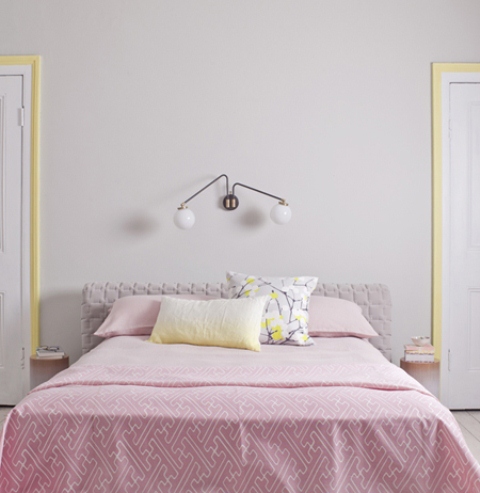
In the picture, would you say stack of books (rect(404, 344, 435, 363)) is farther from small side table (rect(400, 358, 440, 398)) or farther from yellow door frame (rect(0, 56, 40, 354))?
yellow door frame (rect(0, 56, 40, 354))

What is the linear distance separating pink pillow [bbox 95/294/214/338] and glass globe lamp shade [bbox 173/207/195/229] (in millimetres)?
419

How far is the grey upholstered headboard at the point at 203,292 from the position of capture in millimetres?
3725

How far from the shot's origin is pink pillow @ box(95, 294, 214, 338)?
3383mm

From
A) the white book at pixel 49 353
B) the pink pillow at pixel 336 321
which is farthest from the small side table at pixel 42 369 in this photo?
the pink pillow at pixel 336 321

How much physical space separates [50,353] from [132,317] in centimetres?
52

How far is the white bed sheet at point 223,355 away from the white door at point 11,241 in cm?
95

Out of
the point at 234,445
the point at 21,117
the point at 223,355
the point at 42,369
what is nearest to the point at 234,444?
the point at 234,445

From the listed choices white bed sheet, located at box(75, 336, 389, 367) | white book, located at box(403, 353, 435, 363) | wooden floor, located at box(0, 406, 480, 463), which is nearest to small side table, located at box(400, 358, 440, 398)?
white book, located at box(403, 353, 435, 363)

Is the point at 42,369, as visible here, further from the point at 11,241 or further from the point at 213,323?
the point at 213,323

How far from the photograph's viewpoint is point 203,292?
3.73 m

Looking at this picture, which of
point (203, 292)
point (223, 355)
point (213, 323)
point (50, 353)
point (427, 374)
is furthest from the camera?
point (203, 292)

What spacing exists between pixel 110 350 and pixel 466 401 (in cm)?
216

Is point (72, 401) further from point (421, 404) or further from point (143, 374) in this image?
point (421, 404)

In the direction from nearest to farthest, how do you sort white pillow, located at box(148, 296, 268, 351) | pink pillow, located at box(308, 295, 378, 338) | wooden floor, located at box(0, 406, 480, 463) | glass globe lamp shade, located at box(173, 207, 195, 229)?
white pillow, located at box(148, 296, 268, 351) → wooden floor, located at box(0, 406, 480, 463) → pink pillow, located at box(308, 295, 378, 338) → glass globe lamp shade, located at box(173, 207, 195, 229)
